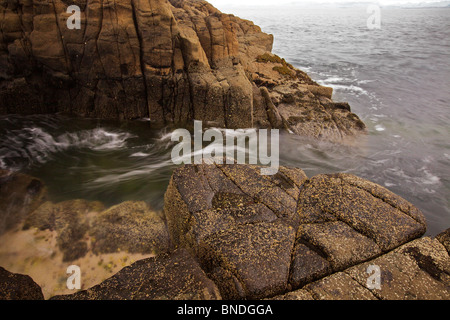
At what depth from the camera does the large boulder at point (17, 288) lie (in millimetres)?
3461

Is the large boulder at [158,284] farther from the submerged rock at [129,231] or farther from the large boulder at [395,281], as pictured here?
the submerged rock at [129,231]

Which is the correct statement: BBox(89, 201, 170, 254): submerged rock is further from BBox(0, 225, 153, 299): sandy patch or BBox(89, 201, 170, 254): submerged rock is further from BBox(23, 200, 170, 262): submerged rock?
BBox(0, 225, 153, 299): sandy patch

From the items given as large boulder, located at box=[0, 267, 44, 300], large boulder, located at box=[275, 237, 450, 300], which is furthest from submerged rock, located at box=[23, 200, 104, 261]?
large boulder, located at box=[275, 237, 450, 300]

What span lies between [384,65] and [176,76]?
75.5 feet

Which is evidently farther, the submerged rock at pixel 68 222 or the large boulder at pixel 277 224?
the submerged rock at pixel 68 222

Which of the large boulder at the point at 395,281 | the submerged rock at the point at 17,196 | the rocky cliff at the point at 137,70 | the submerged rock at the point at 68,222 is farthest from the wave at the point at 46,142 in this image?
the large boulder at the point at 395,281

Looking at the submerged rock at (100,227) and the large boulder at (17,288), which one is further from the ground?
the large boulder at (17,288)

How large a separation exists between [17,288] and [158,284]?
75.7 inches

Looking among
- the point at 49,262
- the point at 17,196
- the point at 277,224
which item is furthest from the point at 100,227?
the point at 277,224

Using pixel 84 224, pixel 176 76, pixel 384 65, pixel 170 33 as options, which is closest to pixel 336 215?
pixel 84 224

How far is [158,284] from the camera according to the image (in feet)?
11.5

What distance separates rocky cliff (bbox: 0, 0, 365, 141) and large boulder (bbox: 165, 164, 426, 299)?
5.30 m

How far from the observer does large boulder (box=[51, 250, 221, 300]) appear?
335cm

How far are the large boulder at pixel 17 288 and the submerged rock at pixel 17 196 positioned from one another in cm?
339
